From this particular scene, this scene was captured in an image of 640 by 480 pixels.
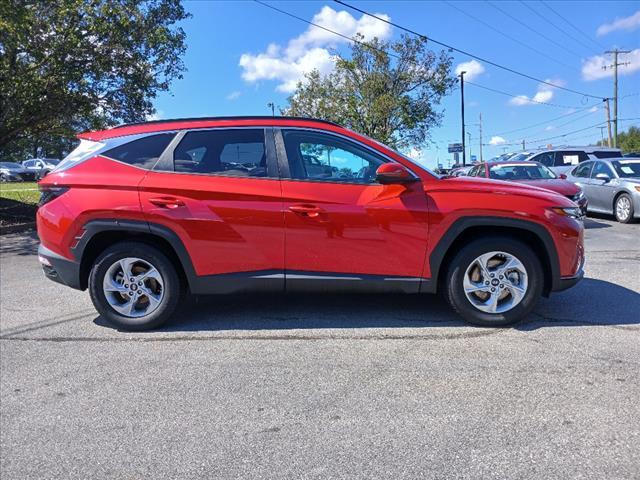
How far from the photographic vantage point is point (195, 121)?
Answer: 15.0ft

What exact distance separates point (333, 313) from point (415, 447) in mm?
2262

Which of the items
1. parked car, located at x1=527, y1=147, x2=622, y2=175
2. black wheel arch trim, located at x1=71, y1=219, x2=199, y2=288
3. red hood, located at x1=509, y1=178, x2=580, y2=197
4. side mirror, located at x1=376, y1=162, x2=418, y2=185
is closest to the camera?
side mirror, located at x1=376, y1=162, x2=418, y2=185

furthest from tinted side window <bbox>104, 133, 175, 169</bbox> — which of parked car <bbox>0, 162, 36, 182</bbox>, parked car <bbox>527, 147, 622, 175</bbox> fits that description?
parked car <bbox>0, 162, 36, 182</bbox>

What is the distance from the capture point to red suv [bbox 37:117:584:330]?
4199mm

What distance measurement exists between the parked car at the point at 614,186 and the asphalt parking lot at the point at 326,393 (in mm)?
7248

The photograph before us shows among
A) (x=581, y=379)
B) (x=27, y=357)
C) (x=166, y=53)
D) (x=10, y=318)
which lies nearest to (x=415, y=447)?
(x=581, y=379)

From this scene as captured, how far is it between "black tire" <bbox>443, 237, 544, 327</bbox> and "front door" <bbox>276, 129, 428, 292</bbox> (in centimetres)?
33

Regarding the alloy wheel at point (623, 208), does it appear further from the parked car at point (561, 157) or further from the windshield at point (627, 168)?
the parked car at point (561, 157)

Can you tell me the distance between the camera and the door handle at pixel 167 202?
169 inches

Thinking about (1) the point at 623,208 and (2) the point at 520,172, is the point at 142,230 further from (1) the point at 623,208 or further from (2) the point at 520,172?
(1) the point at 623,208

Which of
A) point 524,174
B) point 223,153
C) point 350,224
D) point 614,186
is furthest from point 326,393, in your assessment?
point 614,186

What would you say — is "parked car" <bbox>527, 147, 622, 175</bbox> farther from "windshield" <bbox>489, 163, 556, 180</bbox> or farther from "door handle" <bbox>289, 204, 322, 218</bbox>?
"door handle" <bbox>289, 204, 322, 218</bbox>

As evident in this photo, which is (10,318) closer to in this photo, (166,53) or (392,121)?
(166,53)

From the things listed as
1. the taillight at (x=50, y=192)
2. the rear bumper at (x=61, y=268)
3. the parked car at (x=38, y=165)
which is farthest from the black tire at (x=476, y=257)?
the parked car at (x=38, y=165)
